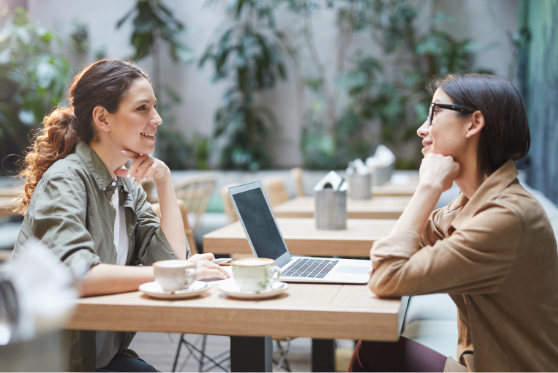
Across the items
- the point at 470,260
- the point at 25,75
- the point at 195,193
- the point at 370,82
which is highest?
the point at 25,75

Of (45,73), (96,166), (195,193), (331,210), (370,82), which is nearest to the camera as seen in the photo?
(96,166)

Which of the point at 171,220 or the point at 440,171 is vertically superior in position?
the point at 440,171

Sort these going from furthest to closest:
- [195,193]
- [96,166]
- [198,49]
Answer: [198,49] < [195,193] < [96,166]

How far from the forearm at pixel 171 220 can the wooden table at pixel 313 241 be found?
428 mm

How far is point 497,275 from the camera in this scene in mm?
1026

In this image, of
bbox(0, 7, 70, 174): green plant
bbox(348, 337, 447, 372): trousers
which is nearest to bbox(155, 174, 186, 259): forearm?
bbox(348, 337, 447, 372): trousers

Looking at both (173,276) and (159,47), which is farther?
(159,47)

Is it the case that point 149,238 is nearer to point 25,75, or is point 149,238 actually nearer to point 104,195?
point 104,195

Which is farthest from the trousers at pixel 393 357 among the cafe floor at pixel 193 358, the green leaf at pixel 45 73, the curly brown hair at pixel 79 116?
the green leaf at pixel 45 73

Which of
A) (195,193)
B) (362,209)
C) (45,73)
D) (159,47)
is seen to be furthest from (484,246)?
(159,47)

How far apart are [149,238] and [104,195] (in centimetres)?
23

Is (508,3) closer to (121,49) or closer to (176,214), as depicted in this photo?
(121,49)

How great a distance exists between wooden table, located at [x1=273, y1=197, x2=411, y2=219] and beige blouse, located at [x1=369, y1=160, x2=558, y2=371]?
1.53 m

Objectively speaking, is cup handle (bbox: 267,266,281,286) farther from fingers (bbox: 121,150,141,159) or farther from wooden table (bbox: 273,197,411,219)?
wooden table (bbox: 273,197,411,219)
